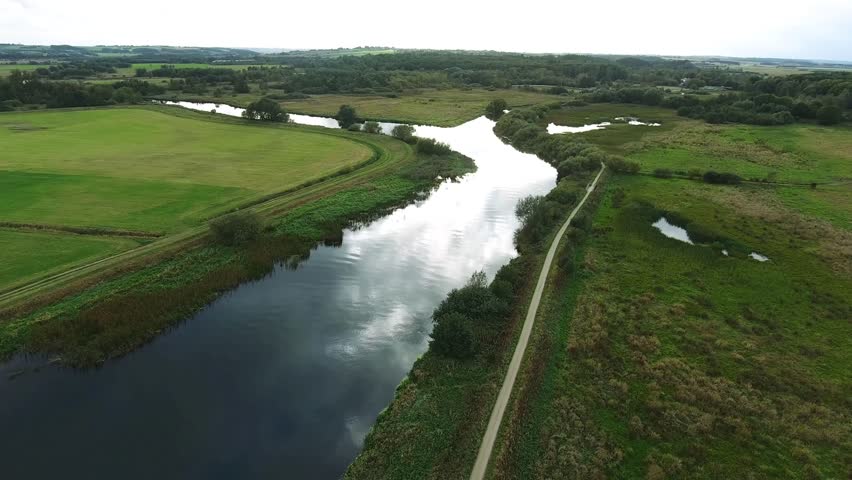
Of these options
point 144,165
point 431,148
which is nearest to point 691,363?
point 431,148

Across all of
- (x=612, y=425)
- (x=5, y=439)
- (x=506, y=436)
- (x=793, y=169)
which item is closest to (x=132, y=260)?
(x=5, y=439)

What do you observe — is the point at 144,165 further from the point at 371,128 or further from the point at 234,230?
the point at 371,128

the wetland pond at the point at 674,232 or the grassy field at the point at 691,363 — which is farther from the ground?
the wetland pond at the point at 674,232

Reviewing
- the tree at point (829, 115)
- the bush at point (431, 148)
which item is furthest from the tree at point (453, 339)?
the tree at point (829, 115)

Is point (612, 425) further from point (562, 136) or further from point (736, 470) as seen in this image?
point (562, 136)

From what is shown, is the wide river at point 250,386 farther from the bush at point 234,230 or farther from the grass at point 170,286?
the bush at point 234,230

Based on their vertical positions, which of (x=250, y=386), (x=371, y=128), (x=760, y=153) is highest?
(x=371, y=128)
